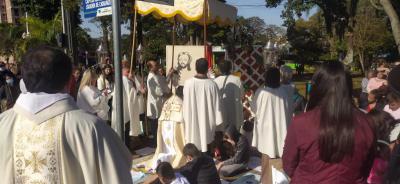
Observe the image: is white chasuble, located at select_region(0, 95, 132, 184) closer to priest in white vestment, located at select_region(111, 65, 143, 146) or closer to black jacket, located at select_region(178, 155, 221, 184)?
black jacket, located at select_region(178, 155, 221, 184)

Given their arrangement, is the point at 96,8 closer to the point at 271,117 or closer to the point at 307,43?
the point at 271,117

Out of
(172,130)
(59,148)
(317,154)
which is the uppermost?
(59,148)

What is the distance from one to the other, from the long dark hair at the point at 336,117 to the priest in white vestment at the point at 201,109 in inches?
168

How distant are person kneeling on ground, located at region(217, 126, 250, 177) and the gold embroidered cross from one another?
179 inches

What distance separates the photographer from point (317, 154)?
259 centimetres

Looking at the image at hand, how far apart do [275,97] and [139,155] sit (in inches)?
117

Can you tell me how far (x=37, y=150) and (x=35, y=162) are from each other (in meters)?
0.07

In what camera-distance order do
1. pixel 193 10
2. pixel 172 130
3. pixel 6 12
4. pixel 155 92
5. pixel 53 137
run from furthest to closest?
pixel 6 12 < pixel 155 92 < pixel 193 10 < pixel 172 130 < pixel 53 137

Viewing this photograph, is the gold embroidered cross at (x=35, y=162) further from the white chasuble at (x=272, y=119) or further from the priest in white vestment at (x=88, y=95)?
the priest in white vestment at (x=88, y=95)

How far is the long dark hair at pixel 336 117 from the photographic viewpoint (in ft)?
8.21

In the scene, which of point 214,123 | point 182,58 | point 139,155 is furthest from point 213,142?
point 182,58

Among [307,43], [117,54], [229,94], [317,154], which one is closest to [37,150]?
[317,154]

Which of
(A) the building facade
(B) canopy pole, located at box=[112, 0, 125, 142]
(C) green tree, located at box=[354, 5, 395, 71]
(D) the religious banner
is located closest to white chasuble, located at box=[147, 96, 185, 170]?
(D) the religious banner

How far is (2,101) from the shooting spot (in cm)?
1141
